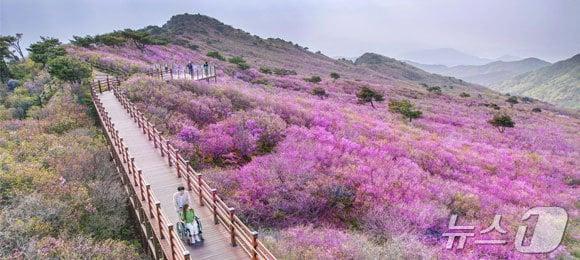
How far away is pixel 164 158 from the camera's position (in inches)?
662

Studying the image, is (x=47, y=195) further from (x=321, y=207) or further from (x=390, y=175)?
(x=390, y=175)

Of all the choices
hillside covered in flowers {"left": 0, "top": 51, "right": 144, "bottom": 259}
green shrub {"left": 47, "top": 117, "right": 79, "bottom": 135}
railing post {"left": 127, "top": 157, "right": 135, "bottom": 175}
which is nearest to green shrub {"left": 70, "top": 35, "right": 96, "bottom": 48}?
hillside covered in flowers {"left": 0, "top": 51, "right": 144, "bottom": 259}

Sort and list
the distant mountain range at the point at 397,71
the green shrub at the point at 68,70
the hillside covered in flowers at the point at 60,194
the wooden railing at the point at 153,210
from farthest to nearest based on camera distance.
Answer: the distant mountain range at the point at 397,71
the green shrub at the point at 68,70
the hillside covered in flowers at the point at 60,194
the wooden railing at the point at 153,210

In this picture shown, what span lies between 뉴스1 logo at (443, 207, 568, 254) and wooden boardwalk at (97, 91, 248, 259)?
25.4 ft

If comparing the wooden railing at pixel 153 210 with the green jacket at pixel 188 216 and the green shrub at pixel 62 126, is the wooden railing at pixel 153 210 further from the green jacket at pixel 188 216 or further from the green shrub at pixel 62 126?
the green shrub at pixel 62 126

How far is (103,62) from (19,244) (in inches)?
1304

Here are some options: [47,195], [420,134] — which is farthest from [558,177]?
[47,195]

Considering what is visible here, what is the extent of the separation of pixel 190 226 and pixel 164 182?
14.7ft

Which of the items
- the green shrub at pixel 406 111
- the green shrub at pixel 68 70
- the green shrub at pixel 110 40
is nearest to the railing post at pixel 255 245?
the green shrub at pixel 68 70

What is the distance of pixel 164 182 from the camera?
14.5 m

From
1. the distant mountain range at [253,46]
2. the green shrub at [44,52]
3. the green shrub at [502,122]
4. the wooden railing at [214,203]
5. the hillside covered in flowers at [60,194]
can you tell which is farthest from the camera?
the distant mountain range at [253,46]

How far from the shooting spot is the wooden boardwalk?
10477mm

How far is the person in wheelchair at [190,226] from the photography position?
34.5ft

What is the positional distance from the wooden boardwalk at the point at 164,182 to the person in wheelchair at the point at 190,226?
0.23 meters
